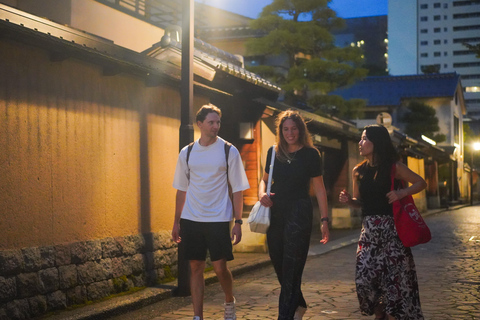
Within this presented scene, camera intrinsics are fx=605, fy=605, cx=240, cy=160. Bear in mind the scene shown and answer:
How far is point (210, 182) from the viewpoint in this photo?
5520mm

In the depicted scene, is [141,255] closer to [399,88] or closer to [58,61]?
[58,61]

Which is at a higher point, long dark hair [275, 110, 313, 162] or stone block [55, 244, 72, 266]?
long dark hair [275, 110, 313, 162]

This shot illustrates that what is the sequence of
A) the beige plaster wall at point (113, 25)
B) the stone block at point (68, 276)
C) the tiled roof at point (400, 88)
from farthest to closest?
the tiled roof at point (400, 88) → the beige plaster wall at point (113, 25) → the stone block at point (68, 276)

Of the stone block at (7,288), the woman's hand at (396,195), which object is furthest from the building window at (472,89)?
the stone block at (7,288)

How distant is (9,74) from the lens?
6133 millimetres

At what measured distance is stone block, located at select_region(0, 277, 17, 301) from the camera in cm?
577

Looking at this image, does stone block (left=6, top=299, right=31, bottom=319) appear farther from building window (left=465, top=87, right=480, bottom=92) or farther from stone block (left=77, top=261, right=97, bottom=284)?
building window (left=465, top=87, right=480, bottom=92)

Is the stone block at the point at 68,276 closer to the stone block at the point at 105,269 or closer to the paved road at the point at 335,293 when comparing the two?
the stone block at the point at 105,269

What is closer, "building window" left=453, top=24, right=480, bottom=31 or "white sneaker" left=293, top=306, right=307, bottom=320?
"white sneaker" left=293, top=306, right=307, bottom=320

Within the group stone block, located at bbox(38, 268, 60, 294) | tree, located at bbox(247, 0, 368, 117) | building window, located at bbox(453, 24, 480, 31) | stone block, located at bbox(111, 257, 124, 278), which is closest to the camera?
stone block, located at bbox(38, 268, 60, 294)

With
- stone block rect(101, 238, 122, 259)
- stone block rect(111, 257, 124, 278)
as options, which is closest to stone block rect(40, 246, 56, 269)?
stone block rect(101, 238, 122, 259)

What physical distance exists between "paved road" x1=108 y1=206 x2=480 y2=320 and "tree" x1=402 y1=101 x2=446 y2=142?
35.8 m

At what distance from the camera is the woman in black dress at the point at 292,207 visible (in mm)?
5273

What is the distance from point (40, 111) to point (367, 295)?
3911mm
